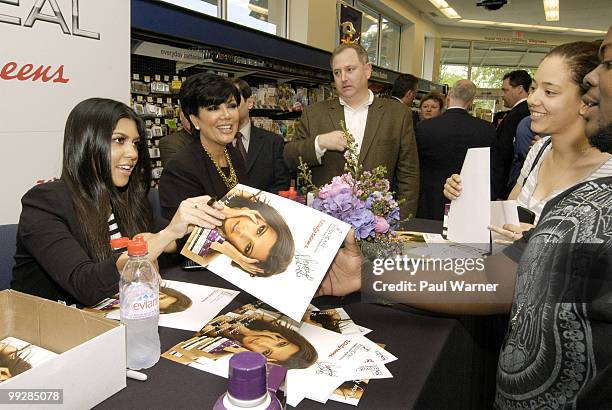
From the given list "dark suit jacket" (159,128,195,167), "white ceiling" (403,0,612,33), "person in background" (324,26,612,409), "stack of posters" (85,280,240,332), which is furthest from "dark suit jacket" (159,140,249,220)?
"white ceiling" (403,0,612,33)

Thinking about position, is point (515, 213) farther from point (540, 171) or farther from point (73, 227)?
point (73, 227)

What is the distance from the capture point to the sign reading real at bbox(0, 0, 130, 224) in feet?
8.39

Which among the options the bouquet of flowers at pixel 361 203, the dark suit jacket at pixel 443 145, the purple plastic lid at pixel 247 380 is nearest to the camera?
the purple plastic lid at pixel 247 380

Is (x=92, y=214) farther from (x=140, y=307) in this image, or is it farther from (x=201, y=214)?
(x=140, y=307)

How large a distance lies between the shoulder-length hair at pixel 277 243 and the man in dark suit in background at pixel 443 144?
2905mm

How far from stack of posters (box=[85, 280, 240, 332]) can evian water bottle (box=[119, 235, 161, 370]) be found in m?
0.19

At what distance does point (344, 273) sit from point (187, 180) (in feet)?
3.71

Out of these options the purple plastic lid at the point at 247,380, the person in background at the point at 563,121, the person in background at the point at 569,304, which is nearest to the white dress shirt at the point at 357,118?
the person in background at the point at 563,121

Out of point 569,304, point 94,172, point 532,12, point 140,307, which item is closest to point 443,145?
point 94,172

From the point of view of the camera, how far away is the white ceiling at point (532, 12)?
1091cm

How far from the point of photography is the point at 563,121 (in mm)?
1923

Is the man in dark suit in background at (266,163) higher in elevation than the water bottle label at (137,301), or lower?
higher

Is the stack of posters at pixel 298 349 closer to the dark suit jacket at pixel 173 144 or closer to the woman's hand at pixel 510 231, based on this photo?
the woman's hand at pixel 510 231

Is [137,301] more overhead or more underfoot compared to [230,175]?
more underfoot
